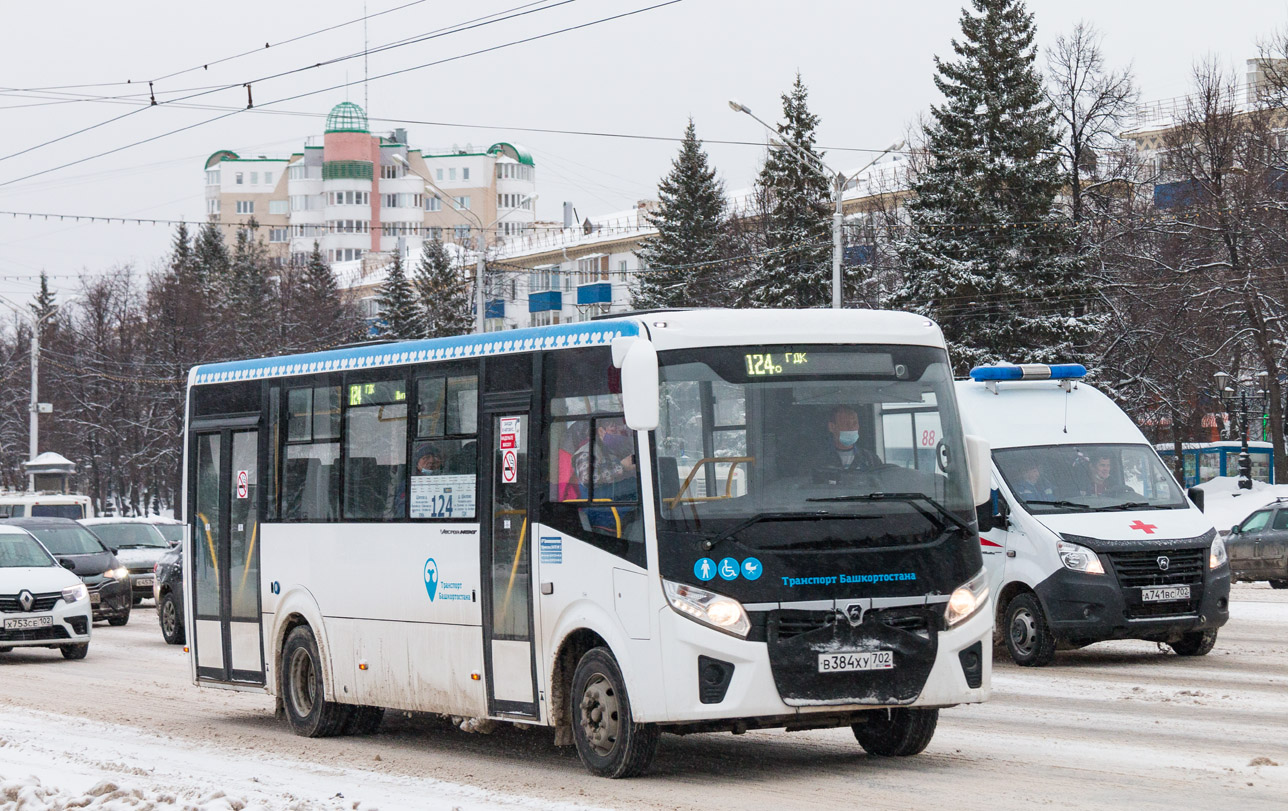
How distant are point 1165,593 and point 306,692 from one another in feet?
24.4

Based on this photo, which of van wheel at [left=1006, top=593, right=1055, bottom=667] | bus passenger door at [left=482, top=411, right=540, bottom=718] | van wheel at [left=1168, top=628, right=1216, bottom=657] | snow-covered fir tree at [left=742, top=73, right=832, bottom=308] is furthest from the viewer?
snow-covered fir tree at [left=742, top=73, right=832, bottom=308]

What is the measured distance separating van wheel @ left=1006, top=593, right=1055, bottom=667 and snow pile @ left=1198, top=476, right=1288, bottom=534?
104ft

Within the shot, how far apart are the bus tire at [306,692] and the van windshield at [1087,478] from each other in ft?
21.9

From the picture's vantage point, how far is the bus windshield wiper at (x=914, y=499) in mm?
9508

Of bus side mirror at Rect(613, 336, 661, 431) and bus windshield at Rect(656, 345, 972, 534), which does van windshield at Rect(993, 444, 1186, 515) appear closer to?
bus windshield at Rect(656, 345, 972, 534)

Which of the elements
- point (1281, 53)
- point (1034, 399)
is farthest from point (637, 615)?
point (1281, 53)

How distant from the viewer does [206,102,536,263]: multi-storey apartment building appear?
165125 mm

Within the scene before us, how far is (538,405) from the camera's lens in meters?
10.5

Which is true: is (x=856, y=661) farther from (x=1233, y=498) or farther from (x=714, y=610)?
(x=1233, y=498)

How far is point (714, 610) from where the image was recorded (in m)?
9.19

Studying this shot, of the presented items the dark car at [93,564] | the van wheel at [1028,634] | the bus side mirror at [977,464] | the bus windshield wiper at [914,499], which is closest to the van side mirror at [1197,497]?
the van wheel at [1028,634]

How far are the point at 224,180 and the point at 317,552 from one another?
568 ft

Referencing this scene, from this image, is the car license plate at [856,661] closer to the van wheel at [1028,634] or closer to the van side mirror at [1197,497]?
the van wheel at [1028,634]

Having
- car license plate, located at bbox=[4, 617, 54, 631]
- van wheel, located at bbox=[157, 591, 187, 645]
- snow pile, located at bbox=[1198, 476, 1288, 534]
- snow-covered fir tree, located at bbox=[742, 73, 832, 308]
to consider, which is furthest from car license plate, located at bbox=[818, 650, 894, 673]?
snow-covered fir tree, located at bbox=[742, 73, 832, 308]
